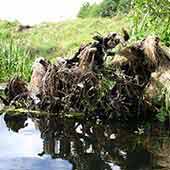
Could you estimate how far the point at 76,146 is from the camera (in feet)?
29.1

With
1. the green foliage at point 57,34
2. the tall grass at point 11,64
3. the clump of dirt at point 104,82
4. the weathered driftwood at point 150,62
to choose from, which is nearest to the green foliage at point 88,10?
the green foliage at point 57,34

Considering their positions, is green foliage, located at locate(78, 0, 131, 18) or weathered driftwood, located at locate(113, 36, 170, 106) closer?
weathered driftwood, located at locate(113, 36, 170, 106)

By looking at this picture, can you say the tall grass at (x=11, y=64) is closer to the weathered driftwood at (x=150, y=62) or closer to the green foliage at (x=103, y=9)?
the weathered driftwood at (x=150, y=62)

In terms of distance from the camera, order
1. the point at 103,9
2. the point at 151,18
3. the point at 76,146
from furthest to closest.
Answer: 1. the point at 103,9
2. the point at 151,18
3. the point at 76,146

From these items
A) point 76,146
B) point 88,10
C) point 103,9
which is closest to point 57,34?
point 103,9

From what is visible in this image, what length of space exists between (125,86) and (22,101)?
86.3 inches

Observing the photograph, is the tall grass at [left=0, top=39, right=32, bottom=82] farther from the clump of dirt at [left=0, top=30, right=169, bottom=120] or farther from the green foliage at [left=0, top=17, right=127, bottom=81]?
the green foliage at [left=0, top=17, right=127, bottom=81]

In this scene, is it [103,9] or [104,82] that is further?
[103,9]

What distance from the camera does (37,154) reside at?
27.9 ft

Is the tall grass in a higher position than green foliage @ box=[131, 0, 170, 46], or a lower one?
lower

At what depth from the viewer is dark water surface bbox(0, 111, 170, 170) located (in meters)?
7.84

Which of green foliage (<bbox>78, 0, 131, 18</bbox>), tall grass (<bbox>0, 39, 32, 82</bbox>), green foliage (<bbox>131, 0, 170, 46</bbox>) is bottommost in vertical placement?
green foliage (<bbox>78, 0, 131, 18</bbox>)

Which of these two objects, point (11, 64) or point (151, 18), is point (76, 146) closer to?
point (151, 18)

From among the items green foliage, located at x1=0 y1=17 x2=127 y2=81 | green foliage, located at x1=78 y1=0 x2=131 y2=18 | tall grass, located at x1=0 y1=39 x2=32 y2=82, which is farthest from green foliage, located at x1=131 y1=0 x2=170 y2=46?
green foliage, located at x1=78 y1=0 x2=131 y2=18
